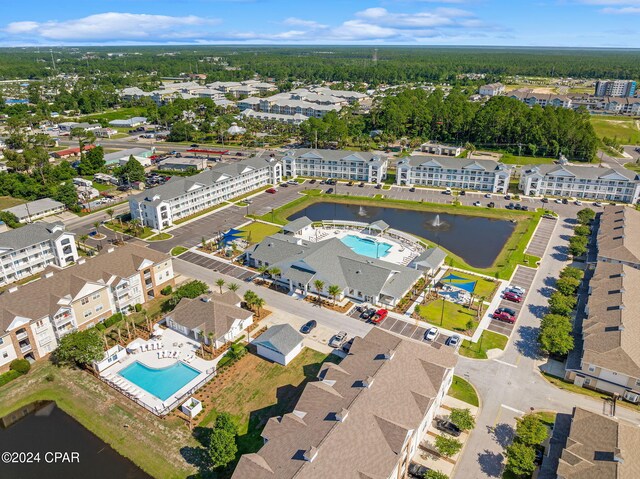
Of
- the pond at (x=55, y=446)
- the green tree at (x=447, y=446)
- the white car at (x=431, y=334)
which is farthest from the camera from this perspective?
the white car at (x=431, y=334)

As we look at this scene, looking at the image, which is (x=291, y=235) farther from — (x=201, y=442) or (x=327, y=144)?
(x=327, y=144)

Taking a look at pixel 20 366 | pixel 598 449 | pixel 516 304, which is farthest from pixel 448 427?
pixel 20 366

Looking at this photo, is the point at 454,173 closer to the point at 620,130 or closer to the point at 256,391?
the point at 256,391

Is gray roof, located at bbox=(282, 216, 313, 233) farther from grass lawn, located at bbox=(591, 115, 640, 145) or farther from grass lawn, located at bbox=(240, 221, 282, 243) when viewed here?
grass lawn, located at bbox=(591, 115, 640, 145)

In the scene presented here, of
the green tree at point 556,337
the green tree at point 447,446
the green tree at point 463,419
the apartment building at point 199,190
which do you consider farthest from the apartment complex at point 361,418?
the apartment building at point 199,190

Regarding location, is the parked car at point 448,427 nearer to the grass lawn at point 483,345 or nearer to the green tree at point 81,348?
the grass lawn at point 483,345

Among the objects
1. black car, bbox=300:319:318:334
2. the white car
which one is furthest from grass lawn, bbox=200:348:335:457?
the white car
